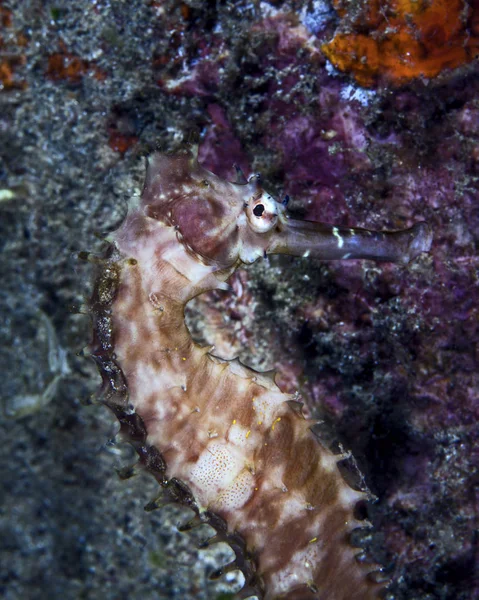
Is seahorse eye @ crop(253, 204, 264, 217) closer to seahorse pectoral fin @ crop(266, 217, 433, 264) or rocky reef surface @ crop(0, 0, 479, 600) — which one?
seahorse pectoral fin @ crop(266, 217, 433, 264)

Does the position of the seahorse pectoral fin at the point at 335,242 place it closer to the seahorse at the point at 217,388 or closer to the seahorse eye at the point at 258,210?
the seahorse at the point at 217,388

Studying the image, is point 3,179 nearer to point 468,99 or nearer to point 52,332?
point 52,332

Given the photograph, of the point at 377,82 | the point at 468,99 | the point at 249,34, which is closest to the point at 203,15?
the point at 249,34

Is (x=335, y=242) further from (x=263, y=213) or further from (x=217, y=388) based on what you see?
(x=217, y=388)

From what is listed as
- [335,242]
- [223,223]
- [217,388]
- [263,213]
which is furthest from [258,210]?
[217,388]

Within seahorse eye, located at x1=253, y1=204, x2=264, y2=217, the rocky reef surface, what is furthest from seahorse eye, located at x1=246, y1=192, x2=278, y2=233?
the rocky reef surface

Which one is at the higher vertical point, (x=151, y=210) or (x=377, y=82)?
(x=377, y=82)

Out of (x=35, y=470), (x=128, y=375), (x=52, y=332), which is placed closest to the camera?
(x=128, y=375)
